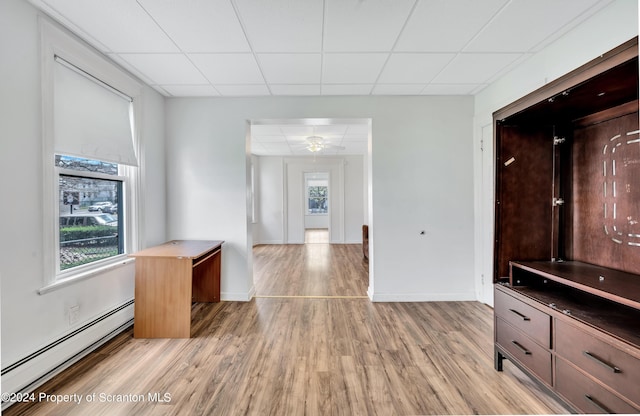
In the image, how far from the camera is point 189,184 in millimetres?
3367

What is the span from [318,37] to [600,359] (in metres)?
2.67

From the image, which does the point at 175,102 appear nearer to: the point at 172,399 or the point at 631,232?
the point at 172,399

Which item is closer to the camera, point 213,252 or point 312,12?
point 312,12

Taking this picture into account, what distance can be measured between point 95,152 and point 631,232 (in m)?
4.07

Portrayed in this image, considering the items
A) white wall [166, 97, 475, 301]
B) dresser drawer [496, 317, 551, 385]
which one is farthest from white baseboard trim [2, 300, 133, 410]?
dresser drawer [496, 317, 551, 385]

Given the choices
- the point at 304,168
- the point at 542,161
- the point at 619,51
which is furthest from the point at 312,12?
the point at 304,168

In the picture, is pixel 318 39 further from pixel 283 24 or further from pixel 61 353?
pixel 61 353

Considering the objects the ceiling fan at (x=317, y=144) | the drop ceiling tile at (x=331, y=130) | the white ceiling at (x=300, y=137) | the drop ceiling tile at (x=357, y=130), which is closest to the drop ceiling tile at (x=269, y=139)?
the white ceiling at (x=300, y=137)

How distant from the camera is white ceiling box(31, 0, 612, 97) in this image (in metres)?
1.80

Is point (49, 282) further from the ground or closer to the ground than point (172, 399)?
further from the ground

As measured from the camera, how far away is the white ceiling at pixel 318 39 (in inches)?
71.0

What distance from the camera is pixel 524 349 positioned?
1.70m

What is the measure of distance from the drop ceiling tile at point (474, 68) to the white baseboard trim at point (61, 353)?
160 inches

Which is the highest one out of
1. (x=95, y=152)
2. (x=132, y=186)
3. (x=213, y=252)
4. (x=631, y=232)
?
Result: (x=95, y=152)
